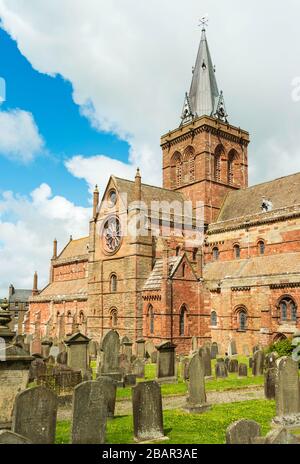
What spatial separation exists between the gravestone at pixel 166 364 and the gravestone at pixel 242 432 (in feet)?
32.1

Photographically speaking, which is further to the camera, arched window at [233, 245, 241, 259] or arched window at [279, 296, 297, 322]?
arched window at [233, 245, 241, 259]

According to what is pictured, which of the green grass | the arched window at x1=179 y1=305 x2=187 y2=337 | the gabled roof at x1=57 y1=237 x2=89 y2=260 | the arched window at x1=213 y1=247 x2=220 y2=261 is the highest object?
the gabled roof at x1=57 y1=237 x2=89 y2=260

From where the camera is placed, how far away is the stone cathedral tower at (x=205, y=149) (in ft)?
128

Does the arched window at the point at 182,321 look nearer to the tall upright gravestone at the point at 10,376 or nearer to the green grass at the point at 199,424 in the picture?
the green grass at the point at 199,424

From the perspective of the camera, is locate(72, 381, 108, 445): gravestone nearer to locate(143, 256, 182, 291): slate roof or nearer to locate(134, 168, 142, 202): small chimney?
locate(143, 256, 182, 291): slate roof

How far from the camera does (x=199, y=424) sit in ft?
34.7

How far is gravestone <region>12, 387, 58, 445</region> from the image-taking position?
7660mm

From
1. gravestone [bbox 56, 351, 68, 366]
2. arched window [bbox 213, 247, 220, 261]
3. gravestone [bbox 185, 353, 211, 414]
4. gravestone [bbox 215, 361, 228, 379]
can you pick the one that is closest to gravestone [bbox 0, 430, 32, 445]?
gravestone [bbox 185, 353, 211, 414]

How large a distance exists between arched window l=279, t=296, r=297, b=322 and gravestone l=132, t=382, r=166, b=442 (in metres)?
18.4

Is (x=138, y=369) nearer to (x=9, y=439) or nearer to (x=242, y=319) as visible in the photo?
(x=242, y=319)

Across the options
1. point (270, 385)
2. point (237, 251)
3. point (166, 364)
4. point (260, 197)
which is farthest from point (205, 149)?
point (270, 385)

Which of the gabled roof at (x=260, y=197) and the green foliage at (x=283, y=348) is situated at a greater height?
the gabled roof at (x=260, y=197)

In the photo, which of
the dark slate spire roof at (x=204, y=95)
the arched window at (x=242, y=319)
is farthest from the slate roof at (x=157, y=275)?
the dark slate spire roof at (x=204, y=95)

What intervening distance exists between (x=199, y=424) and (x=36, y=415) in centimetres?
452
